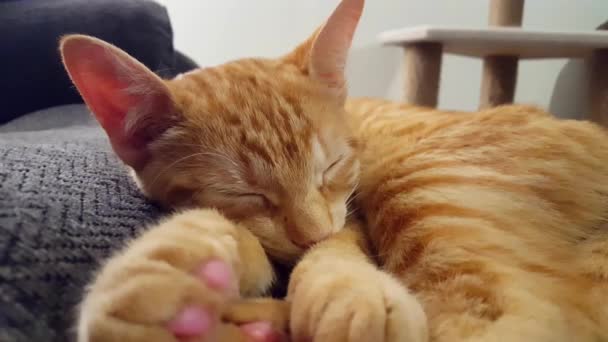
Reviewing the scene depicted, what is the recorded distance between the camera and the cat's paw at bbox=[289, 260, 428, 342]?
485 mm

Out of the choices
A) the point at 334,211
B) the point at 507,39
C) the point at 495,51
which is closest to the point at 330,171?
the point at 334,211

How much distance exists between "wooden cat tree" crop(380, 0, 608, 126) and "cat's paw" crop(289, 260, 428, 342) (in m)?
1.19

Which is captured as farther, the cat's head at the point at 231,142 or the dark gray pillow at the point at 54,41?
the dark gray pillow at the point at 54,41

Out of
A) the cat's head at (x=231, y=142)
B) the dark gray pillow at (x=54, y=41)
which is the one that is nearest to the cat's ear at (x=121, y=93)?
the cat's head at (x=231, y=142)

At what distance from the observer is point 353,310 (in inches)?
19.6

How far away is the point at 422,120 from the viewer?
3.30 ft

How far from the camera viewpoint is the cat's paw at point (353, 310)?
485 mm

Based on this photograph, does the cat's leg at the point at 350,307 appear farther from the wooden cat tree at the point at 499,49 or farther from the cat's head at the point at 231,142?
the wooden cat tree at the point at 499,49

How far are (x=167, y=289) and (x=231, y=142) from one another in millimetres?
378

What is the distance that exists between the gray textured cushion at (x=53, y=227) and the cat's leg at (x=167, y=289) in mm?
27

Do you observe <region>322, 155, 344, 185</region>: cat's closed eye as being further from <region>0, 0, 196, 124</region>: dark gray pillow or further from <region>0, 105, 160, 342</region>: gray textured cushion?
<region>0, 0, 196, 124</region>: dark gray pillow

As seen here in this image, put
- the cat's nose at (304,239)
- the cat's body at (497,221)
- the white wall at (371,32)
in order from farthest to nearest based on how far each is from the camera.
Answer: the white wall at (371,32)
the cat's nose at (304,239)
the cat's body at (497,221)

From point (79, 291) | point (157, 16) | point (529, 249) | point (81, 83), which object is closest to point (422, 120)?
point (529, 249)

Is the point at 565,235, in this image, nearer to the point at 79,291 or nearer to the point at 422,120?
the point at 422,120
